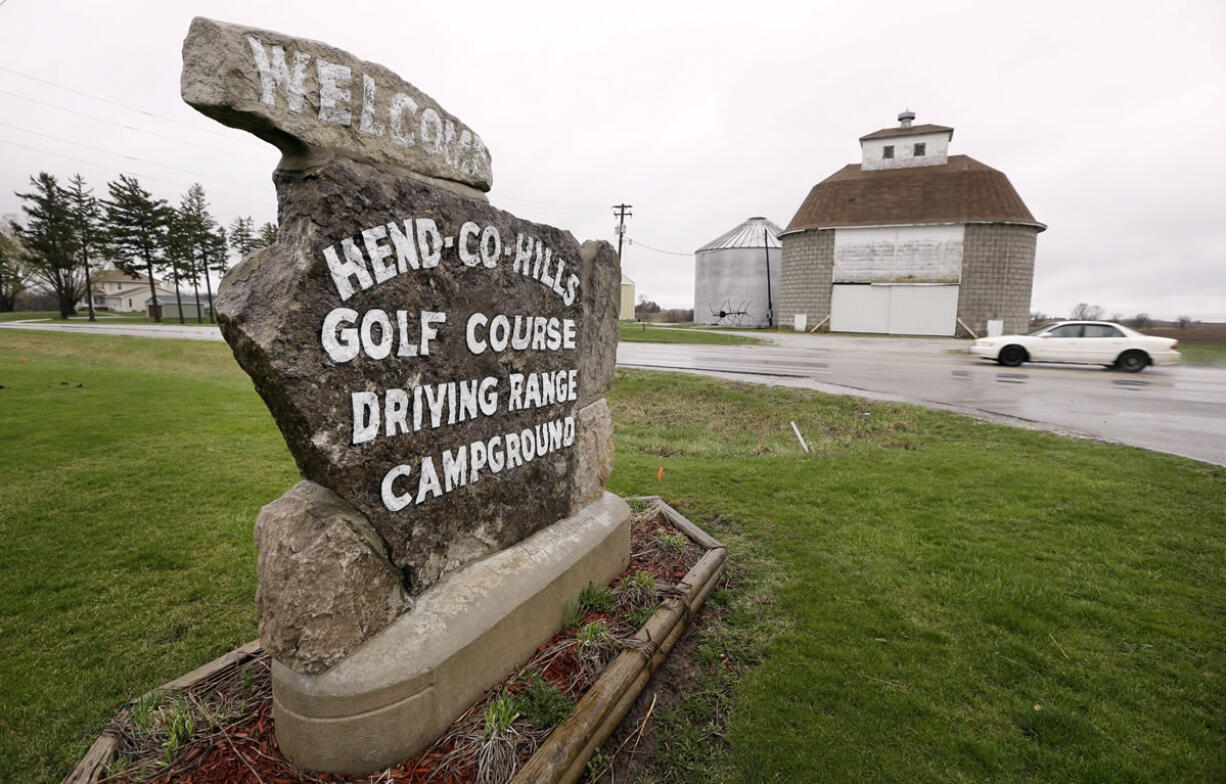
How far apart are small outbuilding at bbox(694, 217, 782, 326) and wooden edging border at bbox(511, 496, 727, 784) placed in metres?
40.2

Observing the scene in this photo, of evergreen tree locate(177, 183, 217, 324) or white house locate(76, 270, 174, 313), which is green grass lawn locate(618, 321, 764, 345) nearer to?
evergreen tree locate(177, 183, 217, 324)

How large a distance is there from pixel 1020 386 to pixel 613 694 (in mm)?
13272

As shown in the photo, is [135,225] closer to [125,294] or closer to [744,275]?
[744,275]

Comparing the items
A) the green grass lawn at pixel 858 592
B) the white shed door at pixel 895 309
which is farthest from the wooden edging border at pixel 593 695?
the white shed door at pixel 895 309

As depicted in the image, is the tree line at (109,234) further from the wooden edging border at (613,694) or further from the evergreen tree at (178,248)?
the wooden edging border at (613,694)

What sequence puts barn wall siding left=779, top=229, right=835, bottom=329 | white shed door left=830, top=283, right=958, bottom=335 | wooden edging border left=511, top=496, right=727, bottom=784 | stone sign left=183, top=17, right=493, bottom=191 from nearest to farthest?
1. stone sign left=183, top=17, right=493, bottom=191
2. wooden edging border left=511, top=496, right=727, bottom=784
3. white shed door left=830, top=283, right=958, bottom=335
4. barn wall siding left=779, top=229, right=835, bottom=329

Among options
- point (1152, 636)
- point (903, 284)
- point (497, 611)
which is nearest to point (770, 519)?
point (1152, 636)

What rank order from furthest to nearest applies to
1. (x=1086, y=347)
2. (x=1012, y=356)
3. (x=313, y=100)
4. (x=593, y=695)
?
(x=1012, y=356), (x=1086, y=347), (x=593, y=695), (x=313, y=100)

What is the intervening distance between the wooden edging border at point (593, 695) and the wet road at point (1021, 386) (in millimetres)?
7412

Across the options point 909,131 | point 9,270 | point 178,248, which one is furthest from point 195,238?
point 909,131

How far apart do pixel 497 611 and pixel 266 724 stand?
104 centimetres

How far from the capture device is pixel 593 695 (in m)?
2.54

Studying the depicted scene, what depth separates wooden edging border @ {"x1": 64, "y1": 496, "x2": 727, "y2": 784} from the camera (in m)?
2.14

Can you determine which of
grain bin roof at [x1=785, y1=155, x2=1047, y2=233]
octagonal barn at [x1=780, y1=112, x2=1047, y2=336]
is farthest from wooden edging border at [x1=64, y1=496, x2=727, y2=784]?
grain bin roof at [x1=785, y1=155, x2=1047, y2=233]
